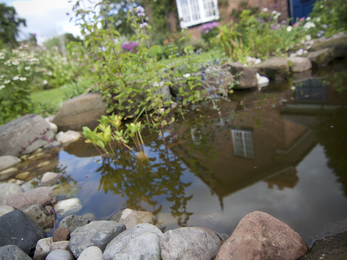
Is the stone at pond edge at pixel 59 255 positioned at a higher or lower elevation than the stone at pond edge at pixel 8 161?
lower

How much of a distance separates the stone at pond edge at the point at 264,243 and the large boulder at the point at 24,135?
329cm

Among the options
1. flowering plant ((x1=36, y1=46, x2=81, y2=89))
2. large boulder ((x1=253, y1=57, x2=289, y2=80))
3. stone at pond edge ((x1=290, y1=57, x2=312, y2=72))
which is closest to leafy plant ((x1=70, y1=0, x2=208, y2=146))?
large boulder ((x1=253, y1=57, x2=289, y2=80))

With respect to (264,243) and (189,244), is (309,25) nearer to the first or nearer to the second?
(264,243)

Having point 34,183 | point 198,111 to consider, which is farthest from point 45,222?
point 198,111

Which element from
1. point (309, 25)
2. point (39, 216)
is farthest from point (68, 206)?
point (309, 25)

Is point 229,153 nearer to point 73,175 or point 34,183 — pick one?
point 73,175

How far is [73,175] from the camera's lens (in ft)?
7.78

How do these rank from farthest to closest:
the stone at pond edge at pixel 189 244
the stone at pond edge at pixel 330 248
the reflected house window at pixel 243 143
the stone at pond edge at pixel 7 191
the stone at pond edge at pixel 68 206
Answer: the reflected house window at pixel 243 143 < the stone at pond edge at pixel 7 191 < the stone at pond edge at pixel 68 206 < the stone at pond edge at pixel 189 244 < the stone at pond edge at pixel 330 248

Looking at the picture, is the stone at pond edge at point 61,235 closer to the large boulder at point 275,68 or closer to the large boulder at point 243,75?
the large boulder at point 243,75

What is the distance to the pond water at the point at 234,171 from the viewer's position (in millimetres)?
1369

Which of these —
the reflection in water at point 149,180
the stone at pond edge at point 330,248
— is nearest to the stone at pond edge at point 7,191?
the reflection in water at point 149,180

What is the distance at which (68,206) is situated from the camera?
183 cm

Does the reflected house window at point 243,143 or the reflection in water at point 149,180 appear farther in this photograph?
the reflected house window at point 243,143

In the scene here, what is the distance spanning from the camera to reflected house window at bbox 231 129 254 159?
6.62 feet
